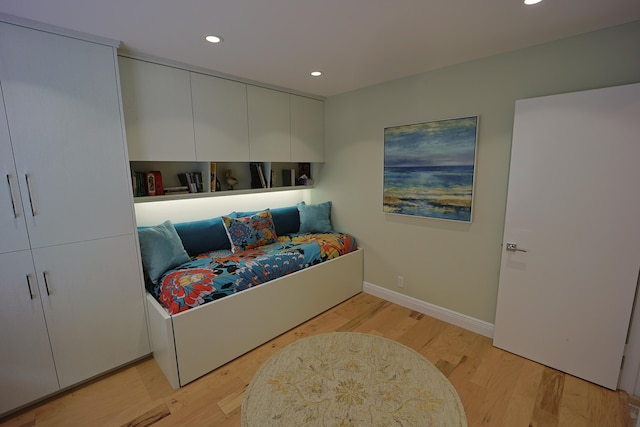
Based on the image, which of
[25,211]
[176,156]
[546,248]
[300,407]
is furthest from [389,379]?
[25,211]

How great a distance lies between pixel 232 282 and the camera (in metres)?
2.26

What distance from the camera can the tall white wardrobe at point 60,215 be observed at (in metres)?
1.68

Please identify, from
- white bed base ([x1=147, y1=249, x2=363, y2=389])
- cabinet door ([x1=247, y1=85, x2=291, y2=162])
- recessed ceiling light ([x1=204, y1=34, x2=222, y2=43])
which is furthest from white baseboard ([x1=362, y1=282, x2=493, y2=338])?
recessed ceiling light ([x1=204, y1=34, x2=222, y2=43])

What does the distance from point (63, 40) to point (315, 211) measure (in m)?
2.60

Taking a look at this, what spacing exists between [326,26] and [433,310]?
2.67m

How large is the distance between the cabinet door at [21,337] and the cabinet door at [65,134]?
20cm

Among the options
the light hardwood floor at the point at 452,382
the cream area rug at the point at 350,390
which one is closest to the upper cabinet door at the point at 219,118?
the light hardwood floor at the point at 452,382

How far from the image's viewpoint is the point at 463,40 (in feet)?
6.51

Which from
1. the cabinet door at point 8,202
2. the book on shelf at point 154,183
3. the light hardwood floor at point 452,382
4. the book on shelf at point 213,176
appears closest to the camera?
the cabinet door at point 8,202

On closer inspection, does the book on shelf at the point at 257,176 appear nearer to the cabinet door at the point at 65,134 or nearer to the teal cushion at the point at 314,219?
the teal cushion at the point at 314,219

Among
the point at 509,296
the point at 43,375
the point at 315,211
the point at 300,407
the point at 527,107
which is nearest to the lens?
the point at 300,407

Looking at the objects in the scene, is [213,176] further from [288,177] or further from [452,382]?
[452,382]

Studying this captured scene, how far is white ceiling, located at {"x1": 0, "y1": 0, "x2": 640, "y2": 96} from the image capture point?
4.99 ft

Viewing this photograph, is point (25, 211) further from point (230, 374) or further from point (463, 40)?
point (463, 40)
